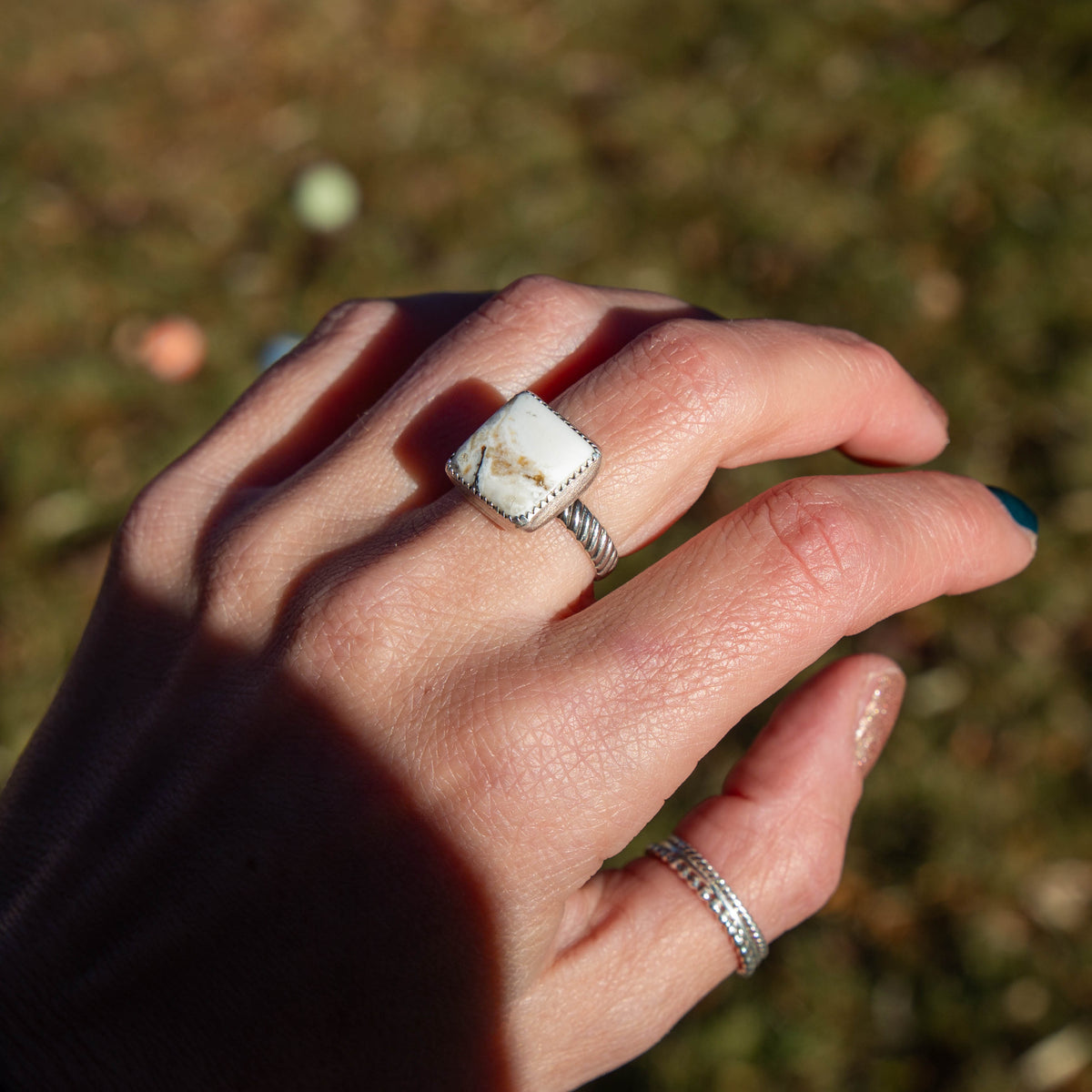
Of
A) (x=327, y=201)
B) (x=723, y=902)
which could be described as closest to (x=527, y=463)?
(x=723, y=902)

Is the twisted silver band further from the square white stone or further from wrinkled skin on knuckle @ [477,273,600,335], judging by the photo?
wrinkled skin on knuckle @ [477,273,600,335]

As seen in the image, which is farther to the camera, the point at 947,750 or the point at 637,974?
the point at 947,750

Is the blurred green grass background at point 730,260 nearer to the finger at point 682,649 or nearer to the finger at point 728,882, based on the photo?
the finger at point 728,882

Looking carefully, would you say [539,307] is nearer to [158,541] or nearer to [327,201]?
[158,541]

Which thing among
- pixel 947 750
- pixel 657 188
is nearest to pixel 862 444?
pixel 947 750

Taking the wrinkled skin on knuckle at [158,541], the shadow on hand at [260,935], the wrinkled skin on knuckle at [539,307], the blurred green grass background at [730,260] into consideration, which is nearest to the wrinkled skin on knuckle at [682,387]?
the wrinkled skin on knuckle at [539,307]

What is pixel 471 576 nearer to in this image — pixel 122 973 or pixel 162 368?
pixel 122 973
